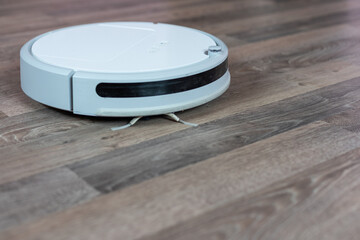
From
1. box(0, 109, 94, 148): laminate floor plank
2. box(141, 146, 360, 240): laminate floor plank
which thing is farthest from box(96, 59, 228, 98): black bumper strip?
box(141, 146, 360, 240): laminate floor plank

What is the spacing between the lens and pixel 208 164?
1041mm

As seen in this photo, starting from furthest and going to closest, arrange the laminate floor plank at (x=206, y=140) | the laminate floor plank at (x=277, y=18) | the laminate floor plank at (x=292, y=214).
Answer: the laminate floor plank at (x=277, y=18) → the laminate floor plank at (x=206, y=140) → the laminate floor plank at (x=292, y=214)

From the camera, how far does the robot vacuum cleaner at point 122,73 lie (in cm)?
113

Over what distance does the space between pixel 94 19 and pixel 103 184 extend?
126cm

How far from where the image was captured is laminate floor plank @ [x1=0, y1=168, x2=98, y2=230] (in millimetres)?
871

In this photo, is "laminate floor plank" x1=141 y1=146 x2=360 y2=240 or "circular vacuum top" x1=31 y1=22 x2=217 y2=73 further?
"circular vacuum top" x1=31 y1=22 x2=217 y2=73

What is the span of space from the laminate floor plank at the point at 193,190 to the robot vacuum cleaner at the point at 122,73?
0.62 ft

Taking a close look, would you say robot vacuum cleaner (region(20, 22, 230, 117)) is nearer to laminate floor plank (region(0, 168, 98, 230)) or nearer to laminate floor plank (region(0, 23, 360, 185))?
laminate floor plank (region(0, 23, 360, 185))

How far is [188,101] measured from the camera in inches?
46.8

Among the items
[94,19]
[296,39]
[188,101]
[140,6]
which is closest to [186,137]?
[188,101]

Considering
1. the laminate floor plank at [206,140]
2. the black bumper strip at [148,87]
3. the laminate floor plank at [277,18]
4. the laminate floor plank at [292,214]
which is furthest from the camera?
the laminate floor plank at [277,18]

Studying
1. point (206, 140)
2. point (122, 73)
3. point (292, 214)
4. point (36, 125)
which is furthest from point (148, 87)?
point (292, 214)

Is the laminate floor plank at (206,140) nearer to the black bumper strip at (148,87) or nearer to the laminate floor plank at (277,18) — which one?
the black bumper strip at (148,87)

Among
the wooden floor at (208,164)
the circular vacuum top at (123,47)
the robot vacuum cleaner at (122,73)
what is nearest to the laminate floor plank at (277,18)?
the wooden floor at (208,164)
